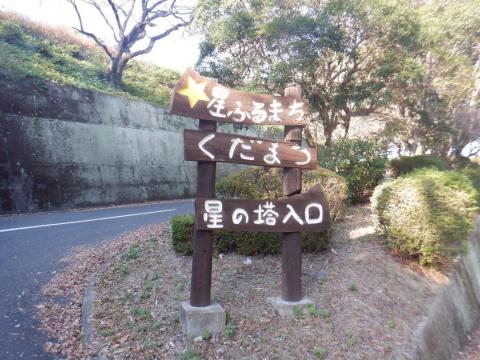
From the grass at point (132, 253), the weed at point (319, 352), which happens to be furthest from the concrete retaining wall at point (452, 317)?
the grass at point (132, 253)

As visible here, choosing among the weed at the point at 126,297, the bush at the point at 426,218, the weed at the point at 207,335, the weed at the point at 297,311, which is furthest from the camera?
the bush at the point at 426,218

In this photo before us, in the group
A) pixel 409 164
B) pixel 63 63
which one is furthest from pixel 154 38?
pixel 409 164

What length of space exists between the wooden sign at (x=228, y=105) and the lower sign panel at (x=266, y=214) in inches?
34.5

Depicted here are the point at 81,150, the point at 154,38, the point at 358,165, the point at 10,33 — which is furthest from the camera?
the point at 154,38

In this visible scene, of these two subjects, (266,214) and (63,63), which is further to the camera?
(63,63)

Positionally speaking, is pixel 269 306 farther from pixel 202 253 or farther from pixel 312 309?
pixel 202 253

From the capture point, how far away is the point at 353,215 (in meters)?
7.93

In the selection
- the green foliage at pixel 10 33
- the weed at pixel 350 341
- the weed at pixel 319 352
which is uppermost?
the green foliage at pixel 10 33

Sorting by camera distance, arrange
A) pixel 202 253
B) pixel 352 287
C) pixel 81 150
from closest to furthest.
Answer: pixel 202 253, pixel 352 287, pixel 81 150

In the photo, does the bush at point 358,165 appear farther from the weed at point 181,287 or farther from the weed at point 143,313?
the weed at point 143,313

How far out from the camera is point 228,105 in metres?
4.07

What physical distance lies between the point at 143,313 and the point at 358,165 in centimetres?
658

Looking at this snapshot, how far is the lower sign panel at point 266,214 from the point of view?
3.88 meters

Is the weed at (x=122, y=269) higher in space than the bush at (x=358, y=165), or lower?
lower
